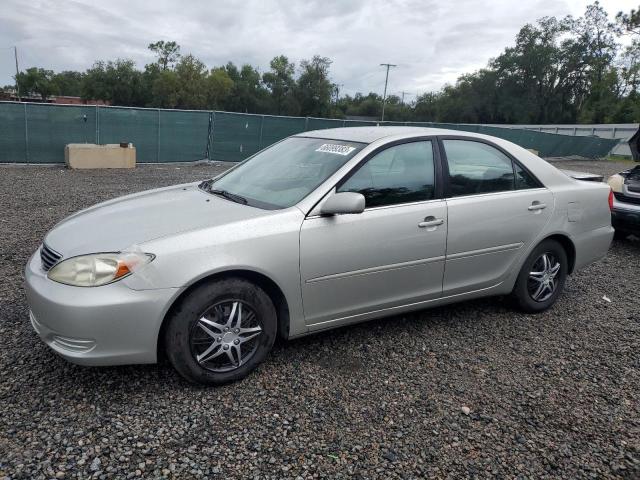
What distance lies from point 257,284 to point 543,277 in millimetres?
2651

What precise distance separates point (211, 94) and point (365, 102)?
40.0 metres

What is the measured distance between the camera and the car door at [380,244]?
3.05m

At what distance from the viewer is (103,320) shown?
2523 millimetres

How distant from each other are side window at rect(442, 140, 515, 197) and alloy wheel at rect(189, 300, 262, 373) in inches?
71.1

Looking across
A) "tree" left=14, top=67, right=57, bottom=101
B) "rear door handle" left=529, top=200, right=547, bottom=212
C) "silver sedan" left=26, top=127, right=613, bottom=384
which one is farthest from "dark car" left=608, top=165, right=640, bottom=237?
"tree" left=14, top=67, right=57, bottom=101

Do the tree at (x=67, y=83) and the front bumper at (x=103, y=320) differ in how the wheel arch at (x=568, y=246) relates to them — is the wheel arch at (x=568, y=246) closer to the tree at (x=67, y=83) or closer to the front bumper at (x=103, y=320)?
the front bumper at (x=103, y=320)

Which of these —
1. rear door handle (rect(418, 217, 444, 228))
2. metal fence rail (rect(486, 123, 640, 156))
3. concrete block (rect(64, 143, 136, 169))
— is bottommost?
concrete block (rect(64, 143, 136, 169))

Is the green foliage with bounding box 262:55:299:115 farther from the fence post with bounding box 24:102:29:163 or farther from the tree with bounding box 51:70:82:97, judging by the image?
the fence post with bounding box 24:102:29:163

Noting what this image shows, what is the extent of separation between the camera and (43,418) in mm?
2520

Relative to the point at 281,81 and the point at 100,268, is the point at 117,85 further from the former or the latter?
the point at 100,268

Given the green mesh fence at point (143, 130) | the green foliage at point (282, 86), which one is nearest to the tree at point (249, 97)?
the green foliage at point (282, 86)

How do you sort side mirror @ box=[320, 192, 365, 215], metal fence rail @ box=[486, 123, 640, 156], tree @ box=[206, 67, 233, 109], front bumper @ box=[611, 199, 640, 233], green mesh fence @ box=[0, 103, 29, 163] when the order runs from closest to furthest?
side mirror @ box=[320, 192, 365, 215] < front bumper @ box=[611, 199, 640, 233] < green mesh fence @ box=[0, 103, 29, 163] < metal fence rail @ box=[486, 123, 640, 156] < tree @ box=[206, 67, 233, 109]

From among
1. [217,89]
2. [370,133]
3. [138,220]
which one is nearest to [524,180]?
[370,133]

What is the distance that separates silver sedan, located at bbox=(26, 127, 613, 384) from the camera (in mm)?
2611
